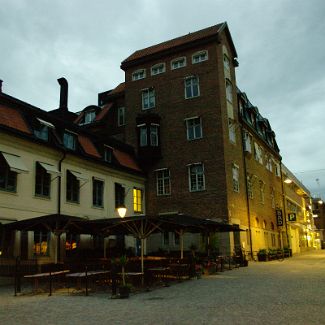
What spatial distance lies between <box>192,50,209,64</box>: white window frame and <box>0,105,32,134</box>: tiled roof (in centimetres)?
1595

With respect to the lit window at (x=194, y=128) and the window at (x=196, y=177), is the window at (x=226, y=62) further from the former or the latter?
the window at (x=196, y=177)

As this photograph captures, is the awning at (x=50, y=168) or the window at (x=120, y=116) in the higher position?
the window at (x=120, y=116)

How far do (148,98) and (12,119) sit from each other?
15.4 meters

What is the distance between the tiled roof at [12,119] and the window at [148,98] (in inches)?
555

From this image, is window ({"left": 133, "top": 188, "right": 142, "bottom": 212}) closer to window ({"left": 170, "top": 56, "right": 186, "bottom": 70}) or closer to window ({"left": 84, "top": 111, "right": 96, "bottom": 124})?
window ({"left": 84, "top": 111, "right": 96, "bottom": 124})

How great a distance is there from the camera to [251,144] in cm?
3838

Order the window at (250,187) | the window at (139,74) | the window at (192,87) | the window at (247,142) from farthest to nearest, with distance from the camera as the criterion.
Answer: the window at (247,142) < the window at (139,74) < the window at (250,187) < the window at (192,87)

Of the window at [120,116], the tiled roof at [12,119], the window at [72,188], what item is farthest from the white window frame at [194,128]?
the tiled roof at [12,119]

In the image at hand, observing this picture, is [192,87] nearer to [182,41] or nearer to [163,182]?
[182,41]

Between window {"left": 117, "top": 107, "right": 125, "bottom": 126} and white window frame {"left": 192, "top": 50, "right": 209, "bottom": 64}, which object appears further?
window {"left": 117, "top": 107, "right": 125, "bottom": 126}

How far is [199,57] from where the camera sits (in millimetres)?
32844

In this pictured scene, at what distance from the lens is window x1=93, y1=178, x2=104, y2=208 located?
88.6ft

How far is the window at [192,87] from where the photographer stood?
3241cm

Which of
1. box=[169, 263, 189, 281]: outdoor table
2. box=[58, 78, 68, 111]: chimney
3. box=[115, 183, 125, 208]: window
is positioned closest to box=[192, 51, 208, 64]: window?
box=[115, 183, 125, 208]: window
